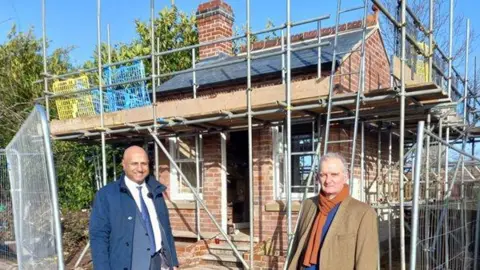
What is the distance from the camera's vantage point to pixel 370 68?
30.0 feet

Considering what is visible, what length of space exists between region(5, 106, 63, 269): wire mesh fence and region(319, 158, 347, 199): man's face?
242 centimetres

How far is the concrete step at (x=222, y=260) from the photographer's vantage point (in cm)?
819

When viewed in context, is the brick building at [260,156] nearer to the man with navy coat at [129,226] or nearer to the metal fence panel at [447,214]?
the metal fence panel at [447,214]

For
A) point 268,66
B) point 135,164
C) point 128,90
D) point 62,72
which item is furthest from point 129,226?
point 62,72

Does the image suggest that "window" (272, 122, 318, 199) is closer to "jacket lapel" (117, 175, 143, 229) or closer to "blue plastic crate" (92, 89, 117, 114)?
"blue plastic crate" (92, 89, 117, 114)

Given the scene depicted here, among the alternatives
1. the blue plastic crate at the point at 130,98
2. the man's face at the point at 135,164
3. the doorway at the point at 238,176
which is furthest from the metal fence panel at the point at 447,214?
the blue plastic crate at the point at 130,98

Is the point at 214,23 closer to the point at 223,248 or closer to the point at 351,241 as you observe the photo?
the point at 223,248

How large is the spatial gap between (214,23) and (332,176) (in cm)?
917

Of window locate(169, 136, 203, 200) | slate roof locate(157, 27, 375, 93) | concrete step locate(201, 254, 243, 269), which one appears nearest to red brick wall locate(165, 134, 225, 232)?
window locate(169, 136, 203, 200)

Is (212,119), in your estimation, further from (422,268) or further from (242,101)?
(422,268)

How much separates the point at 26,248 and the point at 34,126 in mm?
1343

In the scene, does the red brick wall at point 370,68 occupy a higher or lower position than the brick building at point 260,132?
higher

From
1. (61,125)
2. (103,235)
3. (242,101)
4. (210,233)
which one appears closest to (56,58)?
(61,125)

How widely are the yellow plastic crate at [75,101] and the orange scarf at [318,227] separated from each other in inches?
306
